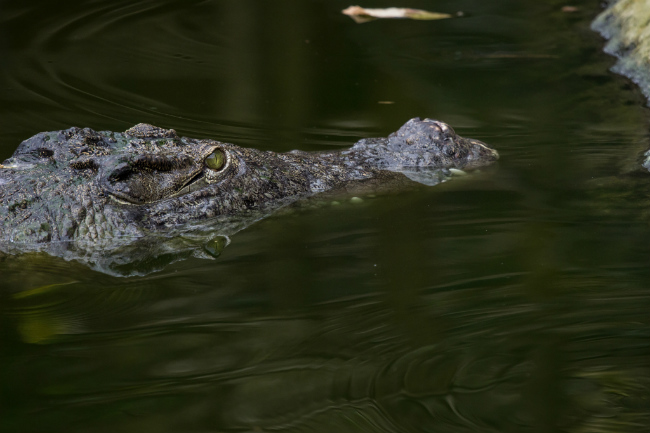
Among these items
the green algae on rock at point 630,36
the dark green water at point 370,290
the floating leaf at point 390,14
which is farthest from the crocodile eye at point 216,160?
the floating leaf at point 390,14

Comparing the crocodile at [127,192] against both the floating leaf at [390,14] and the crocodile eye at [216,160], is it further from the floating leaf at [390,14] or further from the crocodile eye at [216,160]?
the floating leaf at [390,14]

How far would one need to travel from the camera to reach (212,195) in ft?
12.9

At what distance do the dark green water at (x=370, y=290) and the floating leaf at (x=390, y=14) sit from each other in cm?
195

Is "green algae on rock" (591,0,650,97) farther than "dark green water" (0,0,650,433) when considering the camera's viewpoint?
Yes

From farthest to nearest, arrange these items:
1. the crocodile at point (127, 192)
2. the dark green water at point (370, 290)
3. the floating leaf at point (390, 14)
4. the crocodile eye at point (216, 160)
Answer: the floating leaf at point (390, 14) < the crocodile eye at point (216, 160) < the crocodile at point (127, 192) < the dark green water at point (370, 290)

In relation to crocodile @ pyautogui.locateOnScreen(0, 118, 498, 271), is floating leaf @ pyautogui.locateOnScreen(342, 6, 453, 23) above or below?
above

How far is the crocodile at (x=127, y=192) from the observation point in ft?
12.1

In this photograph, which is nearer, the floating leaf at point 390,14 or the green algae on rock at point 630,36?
the green algae on rock at point 630,36

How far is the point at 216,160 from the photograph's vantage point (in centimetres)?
393

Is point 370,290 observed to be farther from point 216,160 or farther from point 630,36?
point 630,36

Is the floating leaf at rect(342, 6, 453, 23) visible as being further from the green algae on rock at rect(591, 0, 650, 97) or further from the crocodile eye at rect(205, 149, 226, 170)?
the crocodile eye at rect(205, 149, 226, 170)

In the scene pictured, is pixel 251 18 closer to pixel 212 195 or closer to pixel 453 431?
pixel 212 195

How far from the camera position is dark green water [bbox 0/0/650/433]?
2.34m

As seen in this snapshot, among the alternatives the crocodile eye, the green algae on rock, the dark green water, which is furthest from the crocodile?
the green algae on rock
